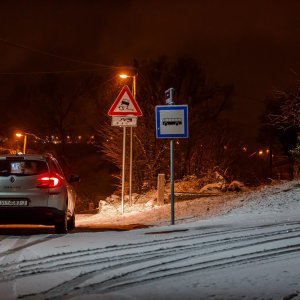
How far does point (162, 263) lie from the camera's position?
7.56m

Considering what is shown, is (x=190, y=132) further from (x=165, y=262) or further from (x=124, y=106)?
(x=165, y=262)

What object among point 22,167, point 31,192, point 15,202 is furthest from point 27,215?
point 22,167

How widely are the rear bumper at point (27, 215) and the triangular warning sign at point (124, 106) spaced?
647 cm

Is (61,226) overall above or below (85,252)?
above

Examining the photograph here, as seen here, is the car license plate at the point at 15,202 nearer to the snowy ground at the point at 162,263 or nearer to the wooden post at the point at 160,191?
the snowy ground at the point at 162,263

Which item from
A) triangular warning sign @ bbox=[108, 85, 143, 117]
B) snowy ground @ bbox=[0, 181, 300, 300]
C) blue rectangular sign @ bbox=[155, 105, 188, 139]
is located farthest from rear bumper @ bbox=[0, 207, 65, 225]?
triangular warning sign @ bbox=[108, 85, 143, 117]

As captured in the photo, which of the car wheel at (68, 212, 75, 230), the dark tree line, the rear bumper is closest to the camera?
the rear bumper

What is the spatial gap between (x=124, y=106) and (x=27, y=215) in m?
6.88

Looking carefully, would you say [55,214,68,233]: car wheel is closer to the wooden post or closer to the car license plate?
the car license plate

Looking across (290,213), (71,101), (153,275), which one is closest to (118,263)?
(153,275)

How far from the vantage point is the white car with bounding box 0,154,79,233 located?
1123cm

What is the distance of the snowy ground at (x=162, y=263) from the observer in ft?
20.2

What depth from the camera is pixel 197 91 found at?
43781mm

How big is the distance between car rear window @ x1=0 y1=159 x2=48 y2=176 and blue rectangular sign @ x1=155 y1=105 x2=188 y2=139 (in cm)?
241
